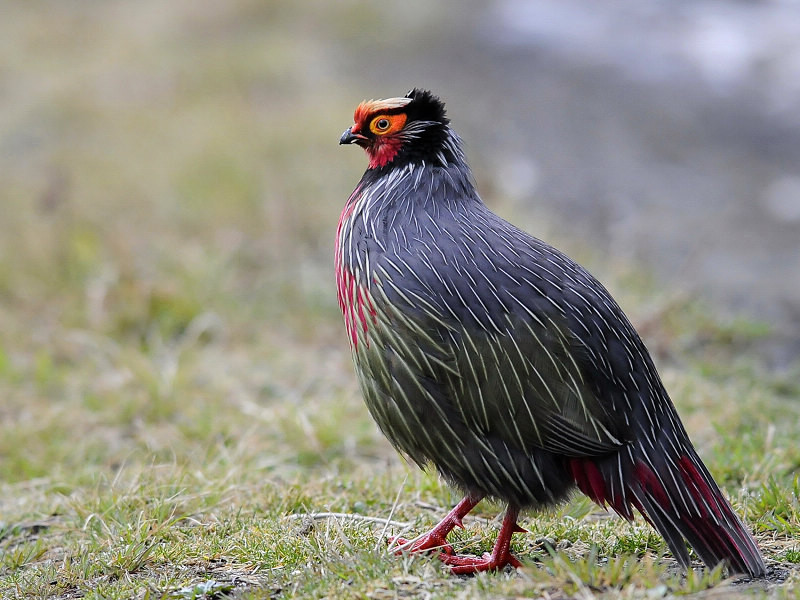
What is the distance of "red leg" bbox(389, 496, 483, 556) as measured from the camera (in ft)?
11.6

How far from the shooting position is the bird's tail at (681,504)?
3.23 meters

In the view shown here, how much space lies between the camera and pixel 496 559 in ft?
11.2

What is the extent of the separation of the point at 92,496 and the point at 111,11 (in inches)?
551

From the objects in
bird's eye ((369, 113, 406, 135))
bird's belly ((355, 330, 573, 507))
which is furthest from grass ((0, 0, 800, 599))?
bird's eye ((369, 113, 406, 135))

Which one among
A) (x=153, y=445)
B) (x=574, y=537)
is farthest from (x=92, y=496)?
(x=574, y=537)

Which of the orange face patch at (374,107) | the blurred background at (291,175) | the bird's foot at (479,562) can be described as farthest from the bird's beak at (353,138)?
the blurred background at (291,175)

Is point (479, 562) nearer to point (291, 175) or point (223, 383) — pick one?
point (223, 383)

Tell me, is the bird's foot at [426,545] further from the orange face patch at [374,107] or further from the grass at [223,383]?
the orange face patch at [374,107]

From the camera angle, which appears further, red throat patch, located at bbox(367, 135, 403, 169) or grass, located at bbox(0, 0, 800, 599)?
red throat patch, located at bbox(367, 135, 403, 169)

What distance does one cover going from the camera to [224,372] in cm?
636

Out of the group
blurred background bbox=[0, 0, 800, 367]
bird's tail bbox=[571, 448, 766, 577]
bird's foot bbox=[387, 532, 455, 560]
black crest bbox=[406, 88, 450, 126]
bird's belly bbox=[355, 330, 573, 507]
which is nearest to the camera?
bird's tail bbox=[571, 448, 766, 577]

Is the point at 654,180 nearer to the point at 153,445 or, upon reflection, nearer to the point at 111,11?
the point at 153,445

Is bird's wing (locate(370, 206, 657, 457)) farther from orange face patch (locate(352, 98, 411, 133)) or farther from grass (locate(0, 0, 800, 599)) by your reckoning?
orange face patch (locate(352, 98, 411, 133))

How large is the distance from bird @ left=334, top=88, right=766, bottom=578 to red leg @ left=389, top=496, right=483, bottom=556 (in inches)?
0.5
